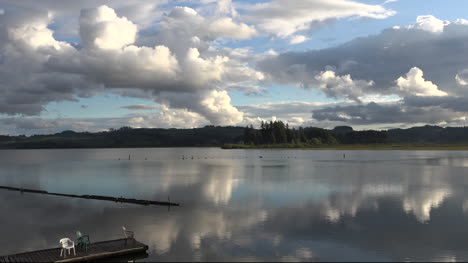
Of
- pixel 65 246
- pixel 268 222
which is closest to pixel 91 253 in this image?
pixel 65 246

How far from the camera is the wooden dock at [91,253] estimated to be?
2649 cm

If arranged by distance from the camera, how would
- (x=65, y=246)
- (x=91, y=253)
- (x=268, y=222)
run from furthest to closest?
(x=268, y=222)
(x=91, y=253)
(x=65, y=246)

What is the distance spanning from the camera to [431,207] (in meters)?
50.2

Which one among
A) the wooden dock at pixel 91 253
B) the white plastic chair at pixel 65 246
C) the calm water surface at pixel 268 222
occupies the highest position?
the white plastic chair at pixel 65 246

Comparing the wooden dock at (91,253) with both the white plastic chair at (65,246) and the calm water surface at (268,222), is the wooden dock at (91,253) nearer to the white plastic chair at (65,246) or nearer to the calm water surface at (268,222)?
the white plastic chair at (65,246)

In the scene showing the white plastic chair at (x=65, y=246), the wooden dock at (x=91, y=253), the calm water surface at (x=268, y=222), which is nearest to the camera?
the wooden dock at (x=91, y=253)

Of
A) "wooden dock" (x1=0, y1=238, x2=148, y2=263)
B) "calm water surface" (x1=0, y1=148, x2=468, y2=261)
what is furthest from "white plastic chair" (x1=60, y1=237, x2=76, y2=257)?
"calm water surface" (x1=0, y1=148, x2=468, y2=261)

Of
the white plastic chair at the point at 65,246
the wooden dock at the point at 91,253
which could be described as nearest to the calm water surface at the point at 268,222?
the wooden dock at the point at 91,253

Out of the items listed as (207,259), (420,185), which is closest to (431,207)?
(420,185)

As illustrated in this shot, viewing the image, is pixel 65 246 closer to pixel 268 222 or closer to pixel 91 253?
pixel 91 253

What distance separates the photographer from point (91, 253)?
2792 cm

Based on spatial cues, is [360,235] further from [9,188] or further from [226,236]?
[9,188]

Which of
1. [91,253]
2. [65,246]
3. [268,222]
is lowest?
[268,222]

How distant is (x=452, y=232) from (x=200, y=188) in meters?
46.1
